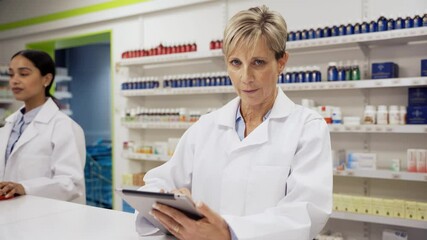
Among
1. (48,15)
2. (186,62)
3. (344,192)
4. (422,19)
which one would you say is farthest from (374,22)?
(48,15)

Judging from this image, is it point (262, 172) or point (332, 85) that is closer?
point (262, 172)

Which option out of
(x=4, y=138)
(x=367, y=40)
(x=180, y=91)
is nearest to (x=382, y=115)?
(x=367, y=40)

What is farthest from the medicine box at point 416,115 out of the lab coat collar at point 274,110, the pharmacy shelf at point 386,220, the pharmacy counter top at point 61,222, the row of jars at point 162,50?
the pharmacy counter top at point 61,222

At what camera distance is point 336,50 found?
3840 millimetres

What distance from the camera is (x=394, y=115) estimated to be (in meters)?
3.29

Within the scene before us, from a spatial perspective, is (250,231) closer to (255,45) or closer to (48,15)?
(255,45)

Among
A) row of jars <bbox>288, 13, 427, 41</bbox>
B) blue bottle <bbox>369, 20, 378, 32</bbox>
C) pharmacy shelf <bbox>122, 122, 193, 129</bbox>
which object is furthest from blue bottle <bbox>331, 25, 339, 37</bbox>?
pharmacy shelf <bbox>122, 122, 193, 129</bbox>

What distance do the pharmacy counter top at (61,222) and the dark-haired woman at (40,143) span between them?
1.16 feet

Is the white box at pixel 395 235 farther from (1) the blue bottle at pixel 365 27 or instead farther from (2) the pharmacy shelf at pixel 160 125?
(2) the pharmacy shelf at pixel 160 125

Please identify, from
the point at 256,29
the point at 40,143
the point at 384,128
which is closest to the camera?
the point at 256,29

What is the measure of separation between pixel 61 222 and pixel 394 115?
8.93 feet

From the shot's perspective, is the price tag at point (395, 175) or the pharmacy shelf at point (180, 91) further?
the pharmacy shelf at point (180, 91)

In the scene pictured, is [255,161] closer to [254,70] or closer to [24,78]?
[254,70]

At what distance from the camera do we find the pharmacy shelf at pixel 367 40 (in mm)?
3140
